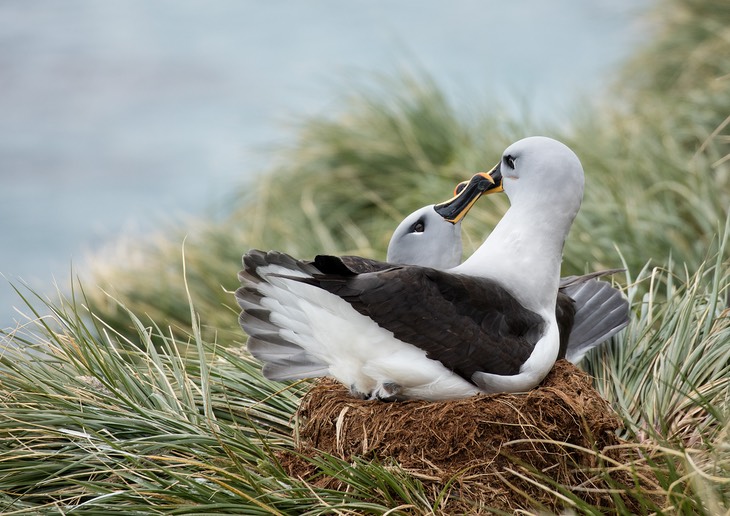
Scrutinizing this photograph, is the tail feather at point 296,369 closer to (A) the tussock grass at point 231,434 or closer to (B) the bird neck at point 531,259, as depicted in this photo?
(A) the tussock grass at point 231,434

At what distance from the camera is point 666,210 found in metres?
6.91

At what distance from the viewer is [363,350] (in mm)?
3297

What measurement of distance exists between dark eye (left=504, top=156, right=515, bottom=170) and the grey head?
1.13 feet

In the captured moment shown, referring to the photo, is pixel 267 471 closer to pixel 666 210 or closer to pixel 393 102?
pixel 666 210

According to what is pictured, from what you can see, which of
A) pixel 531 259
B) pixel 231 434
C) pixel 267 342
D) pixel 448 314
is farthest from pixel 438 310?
pixel 231 434

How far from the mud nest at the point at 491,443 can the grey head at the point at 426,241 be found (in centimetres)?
63

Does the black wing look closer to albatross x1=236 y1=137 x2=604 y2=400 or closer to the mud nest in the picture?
albatross x1=236 y1=137 x2=604 y2=400

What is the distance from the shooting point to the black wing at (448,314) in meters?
3.15

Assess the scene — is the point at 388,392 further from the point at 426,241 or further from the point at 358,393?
the point at 426,241

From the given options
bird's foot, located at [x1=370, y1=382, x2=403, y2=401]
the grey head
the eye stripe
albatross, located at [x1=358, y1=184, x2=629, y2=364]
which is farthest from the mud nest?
the eye stripe

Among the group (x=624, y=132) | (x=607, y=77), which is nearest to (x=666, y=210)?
(x=624, y=132)

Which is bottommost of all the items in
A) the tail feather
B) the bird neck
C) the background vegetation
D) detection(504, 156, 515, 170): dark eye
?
the background vegetation

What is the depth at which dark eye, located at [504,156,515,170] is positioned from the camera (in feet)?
11.6

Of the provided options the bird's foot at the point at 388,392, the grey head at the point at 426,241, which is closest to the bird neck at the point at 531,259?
the grey head at the point at 426,241
